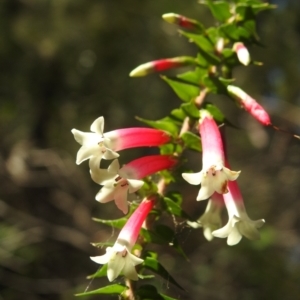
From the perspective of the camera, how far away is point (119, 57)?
291 cm

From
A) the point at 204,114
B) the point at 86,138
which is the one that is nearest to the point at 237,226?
the point at 204,114

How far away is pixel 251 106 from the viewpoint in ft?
2.96

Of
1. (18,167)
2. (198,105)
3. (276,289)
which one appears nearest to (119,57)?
(18,167)

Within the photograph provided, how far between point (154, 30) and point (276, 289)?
63.5 inches

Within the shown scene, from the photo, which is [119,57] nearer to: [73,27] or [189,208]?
[73,27]

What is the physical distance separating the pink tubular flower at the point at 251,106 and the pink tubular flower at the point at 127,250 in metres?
0.23

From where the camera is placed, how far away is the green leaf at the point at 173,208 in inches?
33.0

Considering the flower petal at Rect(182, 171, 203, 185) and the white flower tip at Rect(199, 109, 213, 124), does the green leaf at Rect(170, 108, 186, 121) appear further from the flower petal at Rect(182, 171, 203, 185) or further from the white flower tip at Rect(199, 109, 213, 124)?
the flower petal at Rect(182, 171, 203, 185)

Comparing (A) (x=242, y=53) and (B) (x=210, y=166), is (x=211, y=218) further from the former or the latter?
(A) (x=242, y=53)

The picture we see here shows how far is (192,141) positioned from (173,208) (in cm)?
13

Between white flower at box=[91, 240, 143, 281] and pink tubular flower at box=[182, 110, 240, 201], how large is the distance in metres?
0.14

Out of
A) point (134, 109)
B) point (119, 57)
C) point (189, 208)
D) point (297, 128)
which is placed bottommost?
point (189, 208)

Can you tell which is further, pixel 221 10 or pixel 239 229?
pixel 221 10

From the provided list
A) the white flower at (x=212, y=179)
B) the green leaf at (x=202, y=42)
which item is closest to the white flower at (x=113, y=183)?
the white flower at (x=212, y=179)
